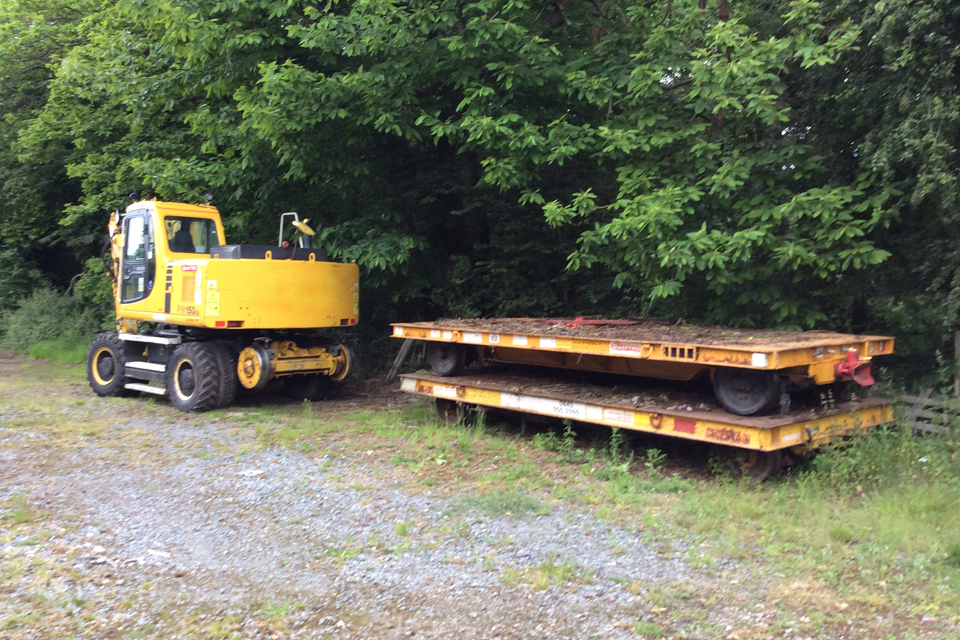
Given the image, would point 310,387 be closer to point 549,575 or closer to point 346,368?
point 346,368

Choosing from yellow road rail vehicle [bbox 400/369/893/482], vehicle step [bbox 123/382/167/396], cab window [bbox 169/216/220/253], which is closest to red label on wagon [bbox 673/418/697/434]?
yellow road rail vehicle [bbox 400/369/893/482]

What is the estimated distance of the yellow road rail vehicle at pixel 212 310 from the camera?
10.7 meters

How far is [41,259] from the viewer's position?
24906mm

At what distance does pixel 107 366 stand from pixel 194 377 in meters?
2.87

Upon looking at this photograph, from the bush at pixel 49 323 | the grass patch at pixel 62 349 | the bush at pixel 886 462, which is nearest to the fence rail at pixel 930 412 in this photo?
the bush at pixel 886 462

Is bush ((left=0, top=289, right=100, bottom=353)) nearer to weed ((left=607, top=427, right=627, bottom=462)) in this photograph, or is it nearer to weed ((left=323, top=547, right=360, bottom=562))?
weed ((left=607, top=427, right=627, bottom=462))

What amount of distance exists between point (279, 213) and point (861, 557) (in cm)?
1055

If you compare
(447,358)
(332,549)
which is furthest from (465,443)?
(332,549)

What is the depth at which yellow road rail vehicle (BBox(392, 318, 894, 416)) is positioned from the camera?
22.3 ft

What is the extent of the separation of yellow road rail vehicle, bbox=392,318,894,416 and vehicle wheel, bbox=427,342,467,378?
1.76 ft

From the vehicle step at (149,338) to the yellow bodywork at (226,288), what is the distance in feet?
0.99

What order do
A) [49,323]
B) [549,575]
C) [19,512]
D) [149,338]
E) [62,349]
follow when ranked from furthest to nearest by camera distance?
[49,323] → [62,349] → [149,338] → [19,512] → [549,575]

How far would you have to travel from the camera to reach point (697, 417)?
7016 millimetres

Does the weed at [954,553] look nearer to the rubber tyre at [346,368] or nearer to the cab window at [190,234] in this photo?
the rubber tyre at [346,368]
